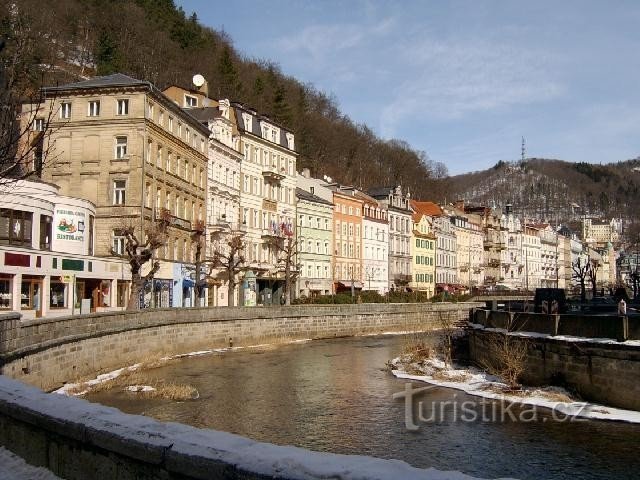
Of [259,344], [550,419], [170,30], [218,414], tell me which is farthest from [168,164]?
[170,30]

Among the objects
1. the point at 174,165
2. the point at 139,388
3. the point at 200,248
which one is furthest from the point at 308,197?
the point at 139,388

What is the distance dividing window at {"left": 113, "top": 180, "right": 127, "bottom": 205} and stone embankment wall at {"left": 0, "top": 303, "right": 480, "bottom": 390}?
35.2 feet

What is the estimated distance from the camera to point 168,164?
2135 inches

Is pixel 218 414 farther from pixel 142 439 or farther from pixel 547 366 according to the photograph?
pixel 142 439

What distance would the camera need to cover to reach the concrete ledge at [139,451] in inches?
209

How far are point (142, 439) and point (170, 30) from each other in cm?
10659

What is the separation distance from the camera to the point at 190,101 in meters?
69.5

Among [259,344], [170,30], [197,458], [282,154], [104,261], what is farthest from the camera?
[170,30]

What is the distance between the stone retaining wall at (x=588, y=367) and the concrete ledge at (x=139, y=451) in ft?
62.1

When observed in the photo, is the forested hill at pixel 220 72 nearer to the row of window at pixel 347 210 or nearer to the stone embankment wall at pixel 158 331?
the row of window at pixel 347 210

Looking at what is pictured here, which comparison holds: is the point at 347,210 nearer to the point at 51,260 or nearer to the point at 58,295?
the point at 58,295

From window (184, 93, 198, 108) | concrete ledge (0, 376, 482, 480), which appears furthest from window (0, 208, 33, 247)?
window (184, 93, 198, 108)

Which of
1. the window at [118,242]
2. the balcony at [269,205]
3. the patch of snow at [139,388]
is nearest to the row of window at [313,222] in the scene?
the balcony at [269,205]

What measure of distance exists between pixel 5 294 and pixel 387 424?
2186 centimetres
